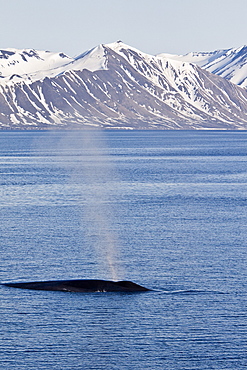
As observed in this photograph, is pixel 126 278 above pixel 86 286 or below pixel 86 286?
below

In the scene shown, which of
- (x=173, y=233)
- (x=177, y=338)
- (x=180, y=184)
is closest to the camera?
(x=177, y=338)

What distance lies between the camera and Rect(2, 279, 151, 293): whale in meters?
53.2

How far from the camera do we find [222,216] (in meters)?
95.4

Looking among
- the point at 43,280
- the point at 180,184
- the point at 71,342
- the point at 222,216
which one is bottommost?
the point at 180,184

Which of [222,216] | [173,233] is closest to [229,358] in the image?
[173,233]

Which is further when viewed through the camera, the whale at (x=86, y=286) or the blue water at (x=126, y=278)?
the whale at (x=86, y=286)

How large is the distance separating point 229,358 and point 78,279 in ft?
59.7

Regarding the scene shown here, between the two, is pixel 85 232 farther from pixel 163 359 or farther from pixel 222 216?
pixel 163 359

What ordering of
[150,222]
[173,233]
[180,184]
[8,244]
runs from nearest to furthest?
[8,244]
[173,233]
[150,222]
[180,184]

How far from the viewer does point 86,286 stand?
5344 centimetres

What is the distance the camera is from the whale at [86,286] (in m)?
53.2

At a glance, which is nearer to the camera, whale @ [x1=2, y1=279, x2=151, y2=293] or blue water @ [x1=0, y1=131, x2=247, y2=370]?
blue water @ [x1=0, y1=131, x2=247, y2=370]

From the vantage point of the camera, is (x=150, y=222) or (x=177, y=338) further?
(x=150, y=222)

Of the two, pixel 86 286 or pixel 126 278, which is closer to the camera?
pixel 86 286
